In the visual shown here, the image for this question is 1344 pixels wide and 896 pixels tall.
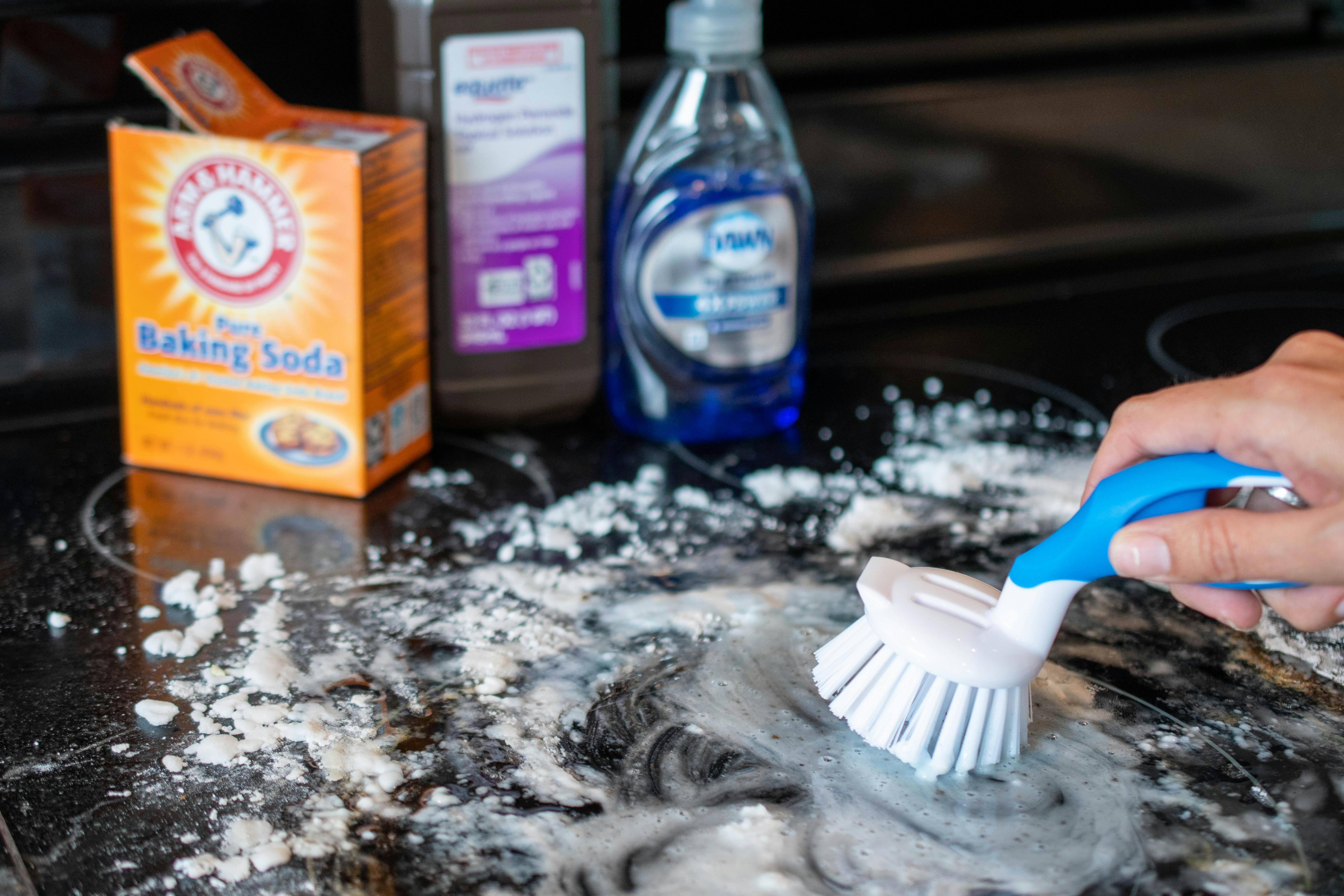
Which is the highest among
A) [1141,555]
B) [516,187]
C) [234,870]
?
[516,187]

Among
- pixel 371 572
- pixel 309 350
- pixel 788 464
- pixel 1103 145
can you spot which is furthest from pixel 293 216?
pixel 1103 145

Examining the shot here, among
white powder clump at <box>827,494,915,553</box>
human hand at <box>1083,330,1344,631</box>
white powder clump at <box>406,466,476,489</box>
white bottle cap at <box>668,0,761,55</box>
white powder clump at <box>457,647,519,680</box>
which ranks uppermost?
white bottle cap at <box>668,0,761,55</box>

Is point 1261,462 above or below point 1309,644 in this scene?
above

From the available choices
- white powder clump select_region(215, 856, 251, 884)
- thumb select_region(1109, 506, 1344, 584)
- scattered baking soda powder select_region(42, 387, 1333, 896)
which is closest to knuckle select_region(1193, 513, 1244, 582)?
thumb select_region(1109, 506, 1344, 584)

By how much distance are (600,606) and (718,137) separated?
1.00 ft

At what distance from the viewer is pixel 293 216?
692 mm

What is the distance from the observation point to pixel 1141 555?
483 millimetres

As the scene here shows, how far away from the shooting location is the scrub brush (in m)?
0.51

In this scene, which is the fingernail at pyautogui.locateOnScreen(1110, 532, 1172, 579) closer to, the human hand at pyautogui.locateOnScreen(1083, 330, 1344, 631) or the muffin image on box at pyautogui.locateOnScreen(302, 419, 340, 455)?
the human hand at pyautogui.locateOnScreen(1083, 330, 1344, 631)

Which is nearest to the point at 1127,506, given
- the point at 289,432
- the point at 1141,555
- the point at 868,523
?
the point at 1141,555

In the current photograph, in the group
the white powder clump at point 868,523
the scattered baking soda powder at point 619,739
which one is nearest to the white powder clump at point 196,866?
the scattered baking soda powder at point 619,739

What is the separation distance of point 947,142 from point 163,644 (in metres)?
0.70

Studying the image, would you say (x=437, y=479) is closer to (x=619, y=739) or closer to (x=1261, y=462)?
(x=619, y=739)

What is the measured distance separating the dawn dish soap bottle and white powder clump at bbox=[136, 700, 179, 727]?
0.36 metres
